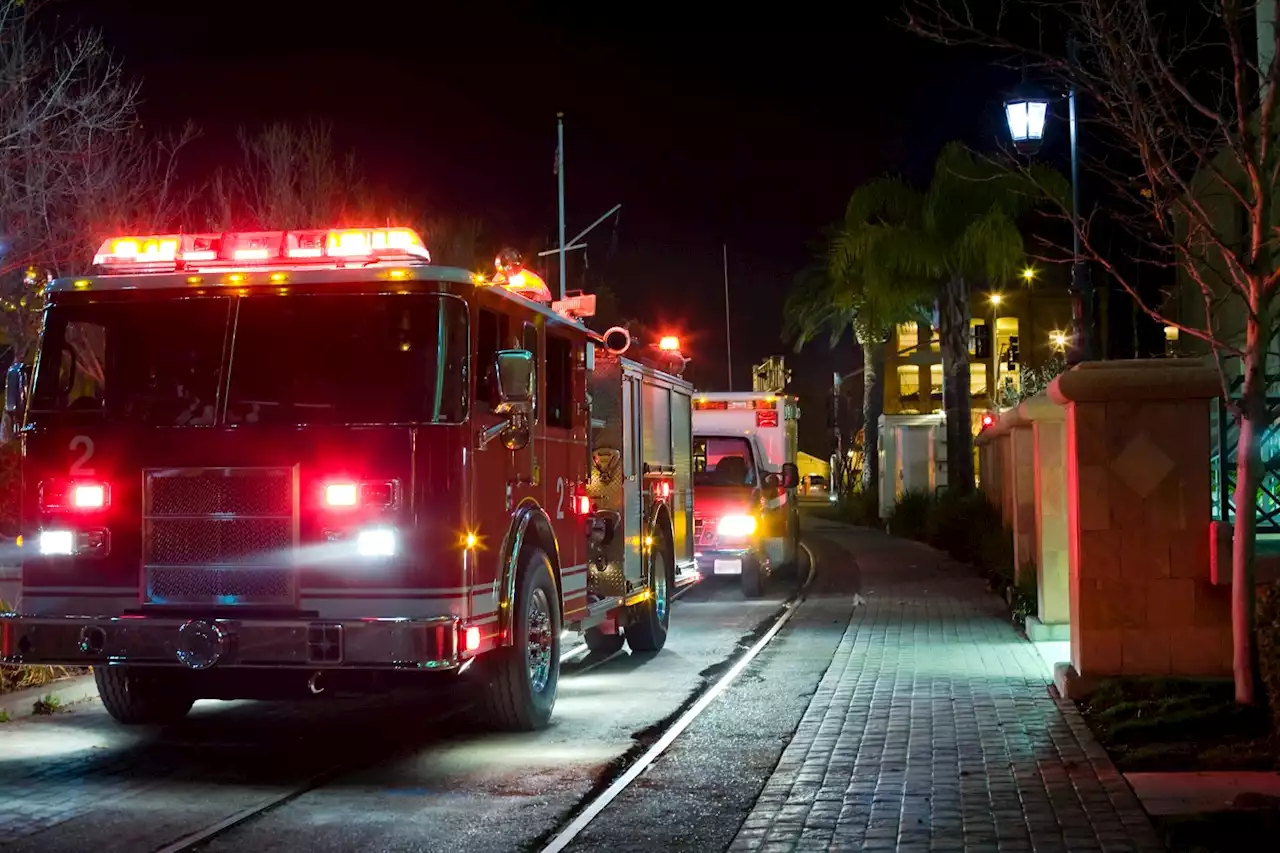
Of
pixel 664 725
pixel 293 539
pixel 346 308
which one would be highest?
pixel 346 308

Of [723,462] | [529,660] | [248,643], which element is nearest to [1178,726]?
[529,660]

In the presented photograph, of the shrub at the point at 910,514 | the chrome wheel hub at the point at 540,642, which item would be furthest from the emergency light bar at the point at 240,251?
the shrub at the point at 910,514

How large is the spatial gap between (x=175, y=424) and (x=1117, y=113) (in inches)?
257

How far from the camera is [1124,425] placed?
9.85 meters

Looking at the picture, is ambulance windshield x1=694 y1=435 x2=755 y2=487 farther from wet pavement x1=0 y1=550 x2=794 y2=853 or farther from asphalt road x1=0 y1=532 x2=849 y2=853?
wet pavement x1=0 y1=550 x2=794 y2=853

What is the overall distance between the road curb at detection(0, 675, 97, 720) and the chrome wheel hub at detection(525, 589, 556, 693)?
354 centimetres

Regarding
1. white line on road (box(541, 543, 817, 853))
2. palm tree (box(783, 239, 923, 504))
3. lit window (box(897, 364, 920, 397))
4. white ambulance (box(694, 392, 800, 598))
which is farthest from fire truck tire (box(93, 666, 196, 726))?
lit window (box(897, 364, 920, 397))

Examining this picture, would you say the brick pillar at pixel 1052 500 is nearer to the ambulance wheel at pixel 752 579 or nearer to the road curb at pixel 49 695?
the ambulance wheel at pixel 752 579

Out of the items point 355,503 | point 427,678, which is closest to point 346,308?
point 355,503

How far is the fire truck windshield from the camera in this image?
326 inches

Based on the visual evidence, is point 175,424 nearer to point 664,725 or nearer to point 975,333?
point 664,725

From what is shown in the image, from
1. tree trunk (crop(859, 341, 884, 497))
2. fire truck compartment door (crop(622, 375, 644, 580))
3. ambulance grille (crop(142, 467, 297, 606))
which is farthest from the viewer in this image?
tree trunk (crop(859, 341, 884, 497))

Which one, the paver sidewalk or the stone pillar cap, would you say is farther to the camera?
the stone pillar cap

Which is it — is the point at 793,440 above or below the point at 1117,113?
below
